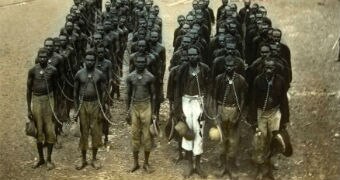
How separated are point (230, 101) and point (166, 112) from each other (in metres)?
3.43

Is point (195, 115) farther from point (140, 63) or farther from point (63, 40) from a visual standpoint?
point (63, 40)

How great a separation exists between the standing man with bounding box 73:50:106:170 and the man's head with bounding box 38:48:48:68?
Answer: 571 mm

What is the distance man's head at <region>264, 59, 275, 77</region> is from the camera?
991cm

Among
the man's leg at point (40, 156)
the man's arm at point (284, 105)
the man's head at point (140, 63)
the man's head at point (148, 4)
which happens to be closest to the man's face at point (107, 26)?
the man's head at point (148, 4)

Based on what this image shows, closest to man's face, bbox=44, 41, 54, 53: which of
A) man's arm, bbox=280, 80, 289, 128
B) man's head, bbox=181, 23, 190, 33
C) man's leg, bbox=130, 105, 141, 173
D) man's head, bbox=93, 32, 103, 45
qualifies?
man's head, bbox=93, 32, 103, 45

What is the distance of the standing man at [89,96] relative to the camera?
10.5 meters

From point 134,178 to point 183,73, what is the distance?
76.7 inches

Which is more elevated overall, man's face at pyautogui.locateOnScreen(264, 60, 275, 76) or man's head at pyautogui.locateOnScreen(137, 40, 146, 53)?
man's head at pyautogui.locateOnScreen(137, 40, 146, 53)

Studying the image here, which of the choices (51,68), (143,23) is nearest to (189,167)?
(51,68)

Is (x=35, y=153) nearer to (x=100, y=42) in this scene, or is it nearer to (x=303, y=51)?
(x=100, y=42)

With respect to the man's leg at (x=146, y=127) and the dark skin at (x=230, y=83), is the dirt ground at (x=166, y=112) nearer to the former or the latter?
the man's leg at (x=146, y=127)

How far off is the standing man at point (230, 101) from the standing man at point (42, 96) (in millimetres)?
2751

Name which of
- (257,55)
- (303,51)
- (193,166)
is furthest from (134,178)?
(303,51)

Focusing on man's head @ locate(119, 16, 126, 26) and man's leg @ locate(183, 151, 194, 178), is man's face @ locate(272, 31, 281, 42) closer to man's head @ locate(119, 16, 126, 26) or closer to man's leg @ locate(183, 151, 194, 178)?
man's leg @ locate(183, 151, 194, 178)
